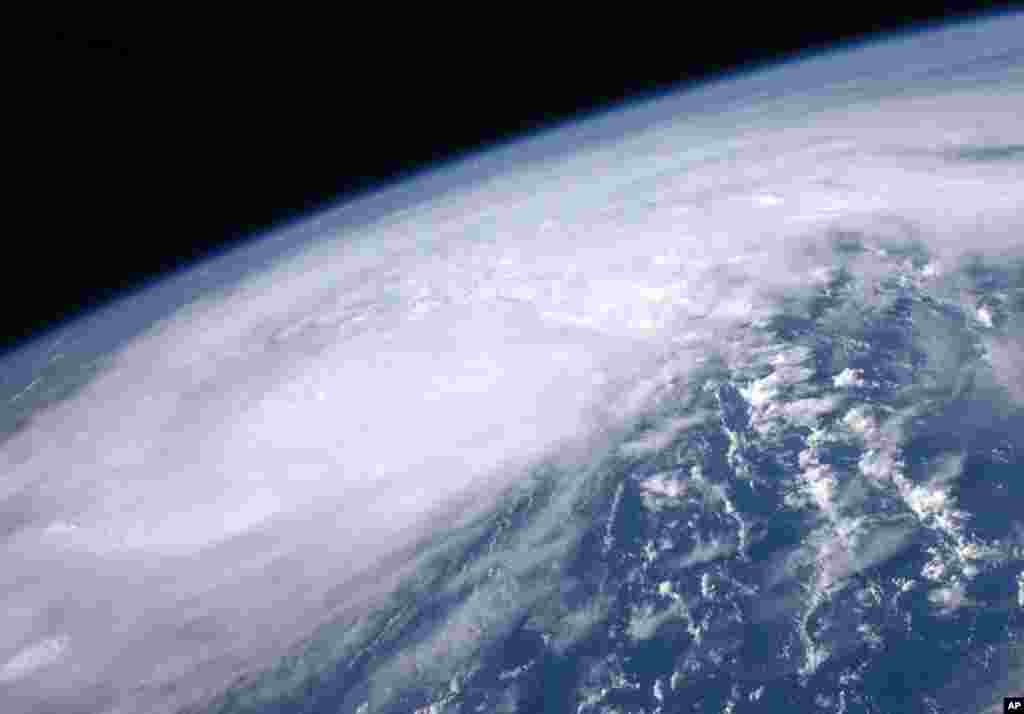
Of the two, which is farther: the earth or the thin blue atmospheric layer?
the earth

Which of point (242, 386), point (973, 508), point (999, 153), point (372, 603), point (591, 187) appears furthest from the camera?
point (591, 187)

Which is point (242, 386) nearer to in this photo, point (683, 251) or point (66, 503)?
point (66, 503)

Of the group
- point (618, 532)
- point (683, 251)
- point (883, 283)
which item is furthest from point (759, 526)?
point (683, 251)

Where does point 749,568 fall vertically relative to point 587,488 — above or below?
below

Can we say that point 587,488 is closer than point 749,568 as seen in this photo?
No
